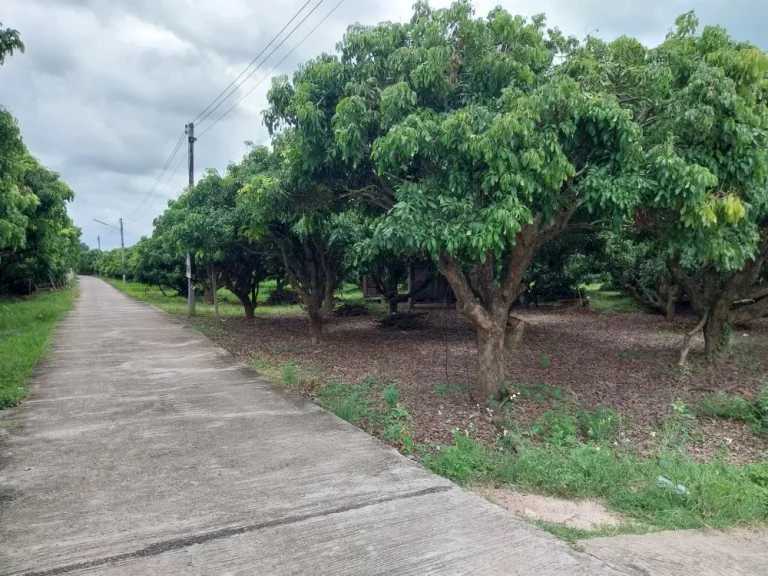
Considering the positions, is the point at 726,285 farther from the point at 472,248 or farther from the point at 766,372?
the point at 472,248

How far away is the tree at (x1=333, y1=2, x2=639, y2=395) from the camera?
541 centimetres

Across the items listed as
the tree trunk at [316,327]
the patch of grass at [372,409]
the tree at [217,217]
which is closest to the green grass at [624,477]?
the patch of grass at [372,409]

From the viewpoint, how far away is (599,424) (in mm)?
6293

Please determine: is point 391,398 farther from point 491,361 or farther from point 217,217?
point 217,217

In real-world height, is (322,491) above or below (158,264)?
below

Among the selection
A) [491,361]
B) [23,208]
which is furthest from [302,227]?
[23,208]

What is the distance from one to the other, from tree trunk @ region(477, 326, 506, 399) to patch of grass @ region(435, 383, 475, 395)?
Answer: 0.39 metres

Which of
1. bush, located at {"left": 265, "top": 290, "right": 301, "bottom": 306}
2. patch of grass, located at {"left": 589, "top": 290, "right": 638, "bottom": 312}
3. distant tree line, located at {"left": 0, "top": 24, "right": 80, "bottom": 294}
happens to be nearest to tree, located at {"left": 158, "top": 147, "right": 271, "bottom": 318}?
distant tree line, located at {"left": 0, "top": 24, "right": 80, "bottom": 294}

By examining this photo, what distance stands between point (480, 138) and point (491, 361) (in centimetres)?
291

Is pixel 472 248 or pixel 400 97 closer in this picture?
pixel 472 248

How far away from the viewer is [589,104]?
5477 mm

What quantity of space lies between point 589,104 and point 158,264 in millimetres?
27984

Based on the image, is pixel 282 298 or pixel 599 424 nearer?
pixel 599 424

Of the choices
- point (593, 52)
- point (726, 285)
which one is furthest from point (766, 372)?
→ point (593, 52)
